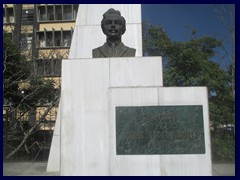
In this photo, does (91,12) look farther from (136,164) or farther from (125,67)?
(136,164)

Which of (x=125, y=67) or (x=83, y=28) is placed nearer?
(x=125, y=67)

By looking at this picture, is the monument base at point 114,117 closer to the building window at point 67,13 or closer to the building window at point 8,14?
Answer: the building window at point 8,14

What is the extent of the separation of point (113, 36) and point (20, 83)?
25.9 feet

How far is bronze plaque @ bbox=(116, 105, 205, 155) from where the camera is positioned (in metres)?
6.76

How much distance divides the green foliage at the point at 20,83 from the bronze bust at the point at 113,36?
626cm

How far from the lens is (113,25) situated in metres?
7.67

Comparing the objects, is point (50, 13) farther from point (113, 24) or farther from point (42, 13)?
point (113, 24)

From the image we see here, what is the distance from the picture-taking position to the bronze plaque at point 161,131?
6762 mm

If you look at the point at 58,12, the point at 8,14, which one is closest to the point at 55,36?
the point at 58,12

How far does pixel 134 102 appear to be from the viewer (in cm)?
692

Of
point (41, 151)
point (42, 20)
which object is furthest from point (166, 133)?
point (42, 20)

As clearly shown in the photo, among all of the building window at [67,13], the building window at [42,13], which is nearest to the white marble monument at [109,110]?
the building window at [67,13]

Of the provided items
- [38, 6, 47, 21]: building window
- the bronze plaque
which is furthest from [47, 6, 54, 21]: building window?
the bronze plaque

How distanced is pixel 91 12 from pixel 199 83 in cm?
768
